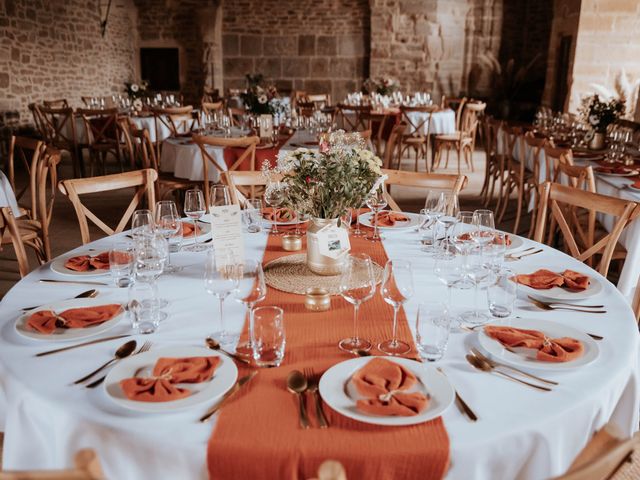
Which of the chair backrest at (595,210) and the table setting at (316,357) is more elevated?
the chair backrest at (595,210)

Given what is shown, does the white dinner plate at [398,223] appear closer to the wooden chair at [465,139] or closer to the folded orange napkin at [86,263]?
the folded orange napkin at [86,263]

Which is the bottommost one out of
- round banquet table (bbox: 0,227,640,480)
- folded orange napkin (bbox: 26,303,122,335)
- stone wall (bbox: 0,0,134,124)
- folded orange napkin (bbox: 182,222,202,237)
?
round banquet table (bbox: 0,227,640,480)

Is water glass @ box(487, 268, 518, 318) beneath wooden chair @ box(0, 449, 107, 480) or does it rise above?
beneath

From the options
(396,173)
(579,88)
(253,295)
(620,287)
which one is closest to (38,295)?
(253,295)

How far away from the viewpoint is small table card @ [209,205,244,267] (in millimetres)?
1792

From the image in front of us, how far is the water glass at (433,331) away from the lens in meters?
1.41

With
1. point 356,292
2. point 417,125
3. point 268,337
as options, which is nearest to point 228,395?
point 268,337

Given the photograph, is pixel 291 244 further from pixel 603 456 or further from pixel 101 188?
pixel 603 456

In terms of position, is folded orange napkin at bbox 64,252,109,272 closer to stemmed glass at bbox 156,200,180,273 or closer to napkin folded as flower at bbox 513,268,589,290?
stemmed glass at bbox 156,200,180,273

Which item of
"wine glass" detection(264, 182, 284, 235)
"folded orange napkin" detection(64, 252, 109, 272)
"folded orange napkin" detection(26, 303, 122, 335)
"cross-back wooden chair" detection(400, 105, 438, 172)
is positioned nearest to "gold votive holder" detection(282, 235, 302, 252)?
"wine glass" detection(264, 182, 284, 235)

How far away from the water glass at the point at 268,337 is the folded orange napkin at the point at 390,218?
1230 mm

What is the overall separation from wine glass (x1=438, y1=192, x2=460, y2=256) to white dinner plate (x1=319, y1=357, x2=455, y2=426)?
0.80m

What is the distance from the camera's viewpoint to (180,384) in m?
1.27

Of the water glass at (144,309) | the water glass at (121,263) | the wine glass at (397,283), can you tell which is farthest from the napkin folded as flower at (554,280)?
the water glass at (121,263)
